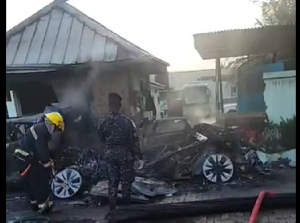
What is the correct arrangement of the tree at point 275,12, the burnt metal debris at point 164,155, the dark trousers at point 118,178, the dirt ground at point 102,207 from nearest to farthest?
the dirt ground at point 102,207 → the tree at point 275,12 → the dark trousers at point 118,178 → the burnt metal debris at point 164,155

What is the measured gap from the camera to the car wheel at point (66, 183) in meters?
4.90

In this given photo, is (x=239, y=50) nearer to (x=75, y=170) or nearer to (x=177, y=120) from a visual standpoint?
(x=177, y=120)

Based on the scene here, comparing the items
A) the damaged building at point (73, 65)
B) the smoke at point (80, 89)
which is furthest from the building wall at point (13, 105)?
the smoke at point (80, 89)

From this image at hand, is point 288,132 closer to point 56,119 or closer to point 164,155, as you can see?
point 164,155

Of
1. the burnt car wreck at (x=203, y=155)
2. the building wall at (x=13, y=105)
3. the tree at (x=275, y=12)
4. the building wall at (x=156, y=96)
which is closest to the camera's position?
the tree at (x=275, y=12)

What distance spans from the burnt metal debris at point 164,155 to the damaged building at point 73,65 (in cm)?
21

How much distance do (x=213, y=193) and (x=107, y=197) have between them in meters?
1.17

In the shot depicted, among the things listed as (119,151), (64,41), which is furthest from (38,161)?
(64,41)

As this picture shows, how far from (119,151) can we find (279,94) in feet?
6.45

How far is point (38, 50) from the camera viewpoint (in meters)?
4.91

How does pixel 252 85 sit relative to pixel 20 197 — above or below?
above

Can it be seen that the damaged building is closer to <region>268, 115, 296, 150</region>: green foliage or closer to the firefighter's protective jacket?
the firefighter's protective jacket

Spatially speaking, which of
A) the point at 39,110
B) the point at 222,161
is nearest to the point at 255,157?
the point at 222,161

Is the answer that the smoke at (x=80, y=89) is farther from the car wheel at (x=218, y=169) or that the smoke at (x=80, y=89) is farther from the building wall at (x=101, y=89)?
the car wheel at (x=218, y=169)
